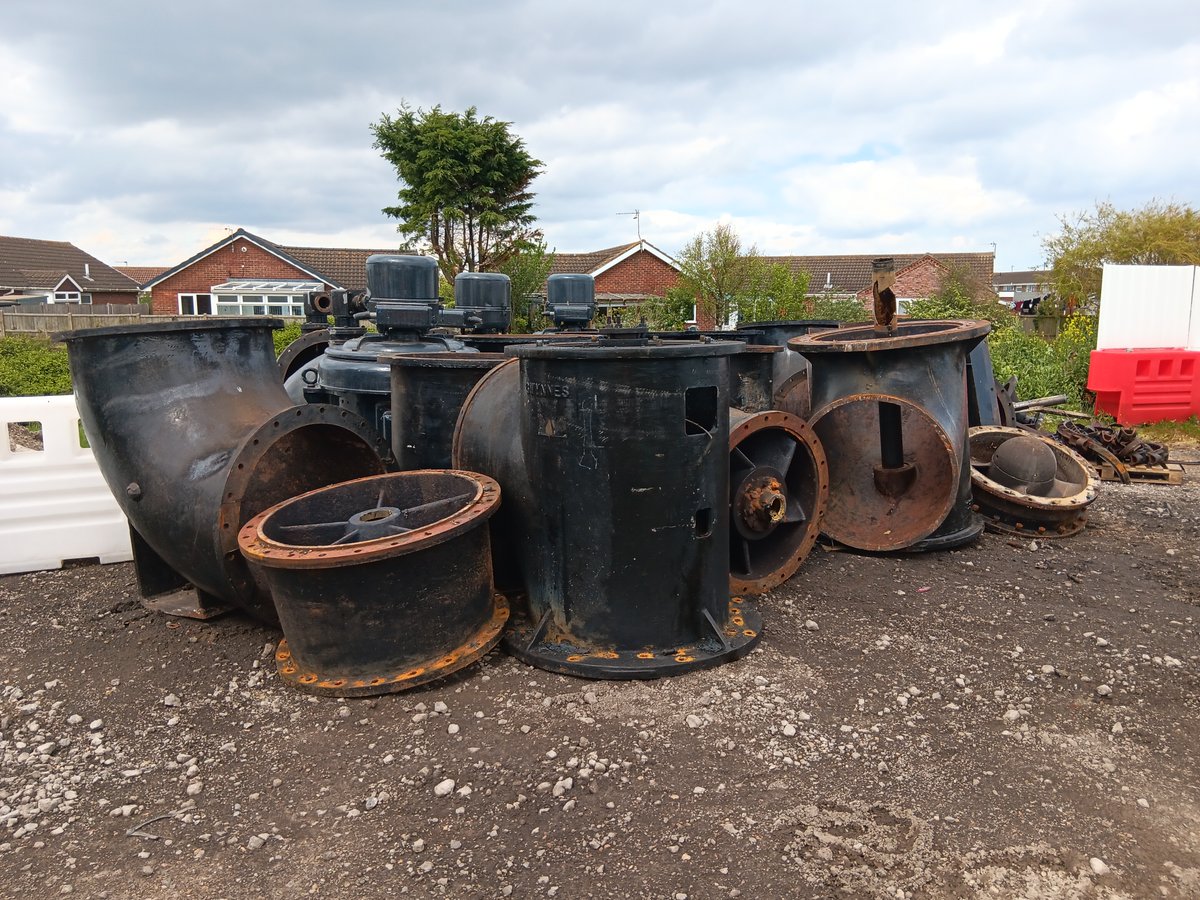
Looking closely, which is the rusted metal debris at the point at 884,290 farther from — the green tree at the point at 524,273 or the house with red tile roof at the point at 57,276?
the house with red tile roof at the point at 57,276

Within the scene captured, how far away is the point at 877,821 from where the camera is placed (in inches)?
102

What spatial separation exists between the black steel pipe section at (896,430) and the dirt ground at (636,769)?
1111 mm

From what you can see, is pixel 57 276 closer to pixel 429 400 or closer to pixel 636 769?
pixel 429 400

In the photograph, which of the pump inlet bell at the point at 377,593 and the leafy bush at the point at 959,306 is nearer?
the pump inlet bell at the point at 377,593

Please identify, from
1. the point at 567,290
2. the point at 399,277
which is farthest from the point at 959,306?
the point at 399,277

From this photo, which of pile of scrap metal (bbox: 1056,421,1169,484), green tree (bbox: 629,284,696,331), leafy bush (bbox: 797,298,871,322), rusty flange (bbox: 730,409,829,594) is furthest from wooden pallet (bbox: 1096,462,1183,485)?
green tree (bbox: 629,284,696,331)

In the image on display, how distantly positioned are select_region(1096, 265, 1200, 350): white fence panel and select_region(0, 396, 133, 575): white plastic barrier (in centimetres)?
1154

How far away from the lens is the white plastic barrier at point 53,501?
5007mm

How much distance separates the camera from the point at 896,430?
5285 mm

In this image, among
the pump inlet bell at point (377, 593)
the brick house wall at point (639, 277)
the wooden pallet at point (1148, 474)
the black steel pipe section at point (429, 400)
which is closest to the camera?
the pump inlet bell at point (377, 593)

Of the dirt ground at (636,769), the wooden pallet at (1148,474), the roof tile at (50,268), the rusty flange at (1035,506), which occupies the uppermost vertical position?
the roof tile at (50,268)

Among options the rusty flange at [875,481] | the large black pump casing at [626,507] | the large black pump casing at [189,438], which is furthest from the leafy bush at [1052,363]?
the large black pump casing at [189,438]

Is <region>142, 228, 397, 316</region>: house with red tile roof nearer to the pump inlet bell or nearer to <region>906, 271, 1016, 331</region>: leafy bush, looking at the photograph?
<region>906, 271, 1016, 331</region>: leafy bush

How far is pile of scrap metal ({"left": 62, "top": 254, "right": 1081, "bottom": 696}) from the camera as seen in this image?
3.33m
